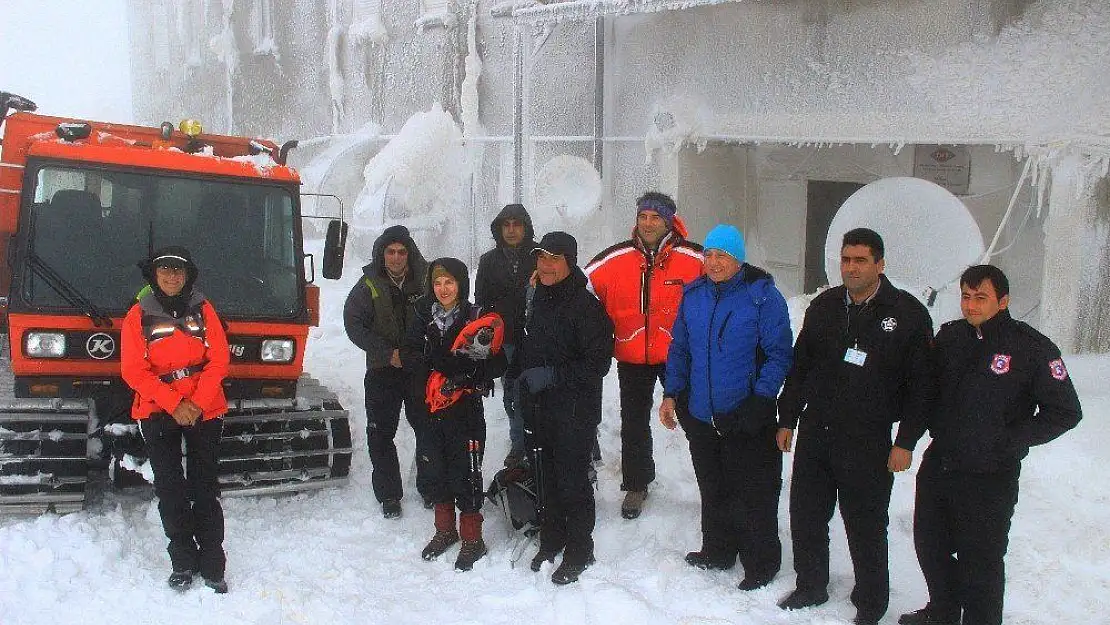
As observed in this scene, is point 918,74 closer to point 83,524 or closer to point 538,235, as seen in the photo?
point 538,235

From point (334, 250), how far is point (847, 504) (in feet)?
12.3

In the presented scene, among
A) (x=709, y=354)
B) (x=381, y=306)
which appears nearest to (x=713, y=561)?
(x=709, y=354)

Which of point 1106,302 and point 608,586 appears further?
point 1106,302

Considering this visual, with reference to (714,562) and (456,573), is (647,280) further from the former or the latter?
(456,573)

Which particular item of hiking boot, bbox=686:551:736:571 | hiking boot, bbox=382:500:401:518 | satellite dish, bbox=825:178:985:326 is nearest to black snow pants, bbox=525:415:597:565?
hiking boot, bbox=686:551:736:571

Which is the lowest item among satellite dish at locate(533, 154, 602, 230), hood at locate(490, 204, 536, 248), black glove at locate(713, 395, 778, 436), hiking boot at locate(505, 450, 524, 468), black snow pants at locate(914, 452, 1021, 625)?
hiking boot at locate(505, 450, 524, 468)

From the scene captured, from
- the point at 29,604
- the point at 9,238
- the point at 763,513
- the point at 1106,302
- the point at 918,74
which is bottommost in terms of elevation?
the point at 29,604

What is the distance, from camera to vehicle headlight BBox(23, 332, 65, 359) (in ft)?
15.8

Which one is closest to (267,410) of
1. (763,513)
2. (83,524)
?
(83,524)

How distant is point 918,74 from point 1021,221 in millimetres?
1701

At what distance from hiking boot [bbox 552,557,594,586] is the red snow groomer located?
1801mm

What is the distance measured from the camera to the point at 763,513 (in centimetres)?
418

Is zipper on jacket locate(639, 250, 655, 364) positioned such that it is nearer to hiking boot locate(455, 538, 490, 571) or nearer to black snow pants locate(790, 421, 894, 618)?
black snow pants locate(790, 421, 894, 618)

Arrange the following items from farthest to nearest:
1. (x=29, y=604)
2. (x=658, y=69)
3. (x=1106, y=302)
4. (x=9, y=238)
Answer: (x=658, y=69) → (x=1106, y=302) → (x=9, y=238) → (x=29, y=604)
